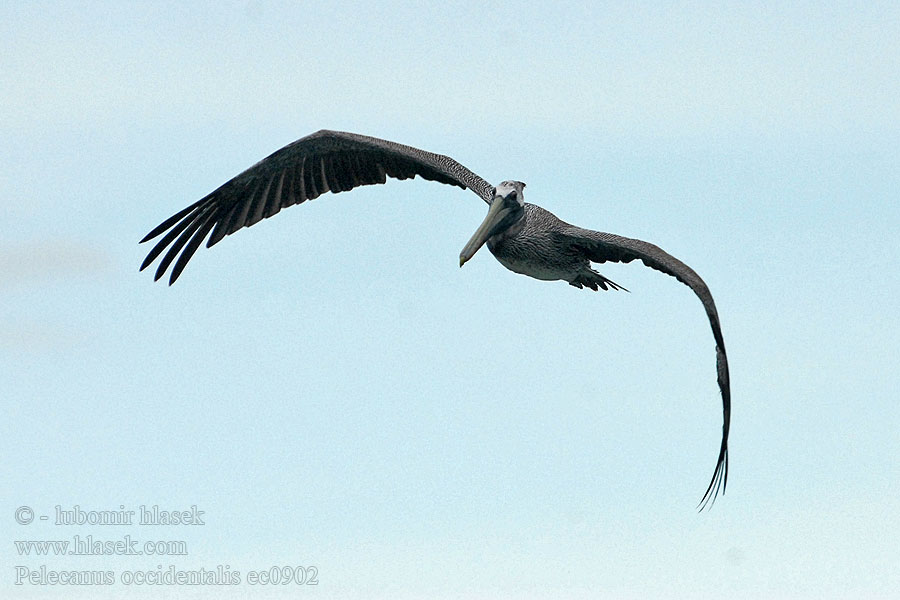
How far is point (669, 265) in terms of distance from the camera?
13734 mm

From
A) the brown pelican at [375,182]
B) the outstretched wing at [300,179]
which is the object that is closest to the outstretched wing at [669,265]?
the brown pelican at [375,182]

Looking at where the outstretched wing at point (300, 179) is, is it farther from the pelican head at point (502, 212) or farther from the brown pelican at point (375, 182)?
the pelican head at point (502, 212)

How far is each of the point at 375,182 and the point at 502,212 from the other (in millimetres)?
2808

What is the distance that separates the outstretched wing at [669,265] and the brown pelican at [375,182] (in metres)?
0.02

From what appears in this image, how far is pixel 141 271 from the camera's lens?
16.4 metres

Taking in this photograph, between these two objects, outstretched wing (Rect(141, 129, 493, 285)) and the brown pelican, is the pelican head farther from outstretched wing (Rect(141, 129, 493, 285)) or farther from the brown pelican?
outstretched wing (Rect(141, 129, 493, 285))

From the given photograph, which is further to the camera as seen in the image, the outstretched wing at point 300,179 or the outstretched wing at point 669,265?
the outstretched wing at point 300,179

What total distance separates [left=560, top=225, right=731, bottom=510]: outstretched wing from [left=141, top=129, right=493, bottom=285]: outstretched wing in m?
1.95

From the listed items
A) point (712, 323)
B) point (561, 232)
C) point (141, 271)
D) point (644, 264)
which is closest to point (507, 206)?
point (561, 232)

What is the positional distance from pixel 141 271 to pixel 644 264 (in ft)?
20.4

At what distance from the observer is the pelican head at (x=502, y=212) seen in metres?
15.0

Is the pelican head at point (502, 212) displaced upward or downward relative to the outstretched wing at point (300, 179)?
downward

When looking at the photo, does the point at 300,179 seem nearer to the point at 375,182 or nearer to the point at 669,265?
the point at 375,182

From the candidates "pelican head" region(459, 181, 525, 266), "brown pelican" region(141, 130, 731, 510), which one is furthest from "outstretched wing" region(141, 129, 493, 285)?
"pelican head" region(459, 181, 525, 266)
